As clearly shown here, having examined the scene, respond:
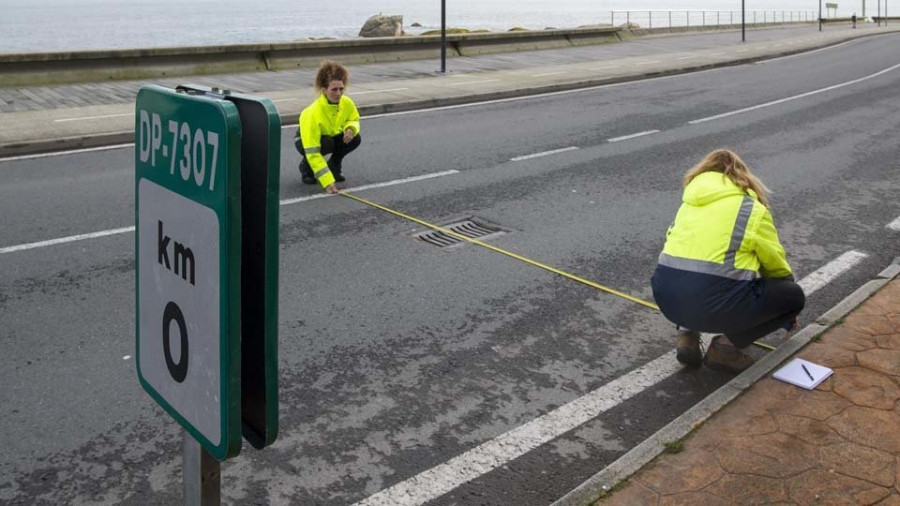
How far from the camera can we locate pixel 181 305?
2041 mm

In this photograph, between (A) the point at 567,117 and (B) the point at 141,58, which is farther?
(B) the point at 141,58

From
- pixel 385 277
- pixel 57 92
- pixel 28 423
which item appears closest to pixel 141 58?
pixel 57 92

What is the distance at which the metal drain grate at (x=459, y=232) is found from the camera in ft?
26.7

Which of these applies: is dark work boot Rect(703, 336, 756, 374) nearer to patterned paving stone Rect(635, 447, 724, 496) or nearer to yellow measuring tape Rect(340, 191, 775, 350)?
yellow measuring tape Rect(340, 191, 775, 350)

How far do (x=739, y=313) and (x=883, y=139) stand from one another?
34.2ft

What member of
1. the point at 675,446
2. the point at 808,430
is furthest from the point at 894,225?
the point at 675,446

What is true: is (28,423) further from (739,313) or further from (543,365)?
(739,313)

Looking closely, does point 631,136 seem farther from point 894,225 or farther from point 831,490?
point 831,490

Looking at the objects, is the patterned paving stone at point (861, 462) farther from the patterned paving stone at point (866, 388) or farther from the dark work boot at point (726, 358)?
the dark work boot at point (726, 358)

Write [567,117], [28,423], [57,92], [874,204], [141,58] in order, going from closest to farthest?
[28,423], [874,204], [567,117], [57,92], [141,58]

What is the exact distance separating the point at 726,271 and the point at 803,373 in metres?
0.76

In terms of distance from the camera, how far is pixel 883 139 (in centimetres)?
1398

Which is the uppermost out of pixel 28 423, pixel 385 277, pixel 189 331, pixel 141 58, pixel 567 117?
pixel 141 58

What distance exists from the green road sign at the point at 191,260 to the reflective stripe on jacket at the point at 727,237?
3.74m
